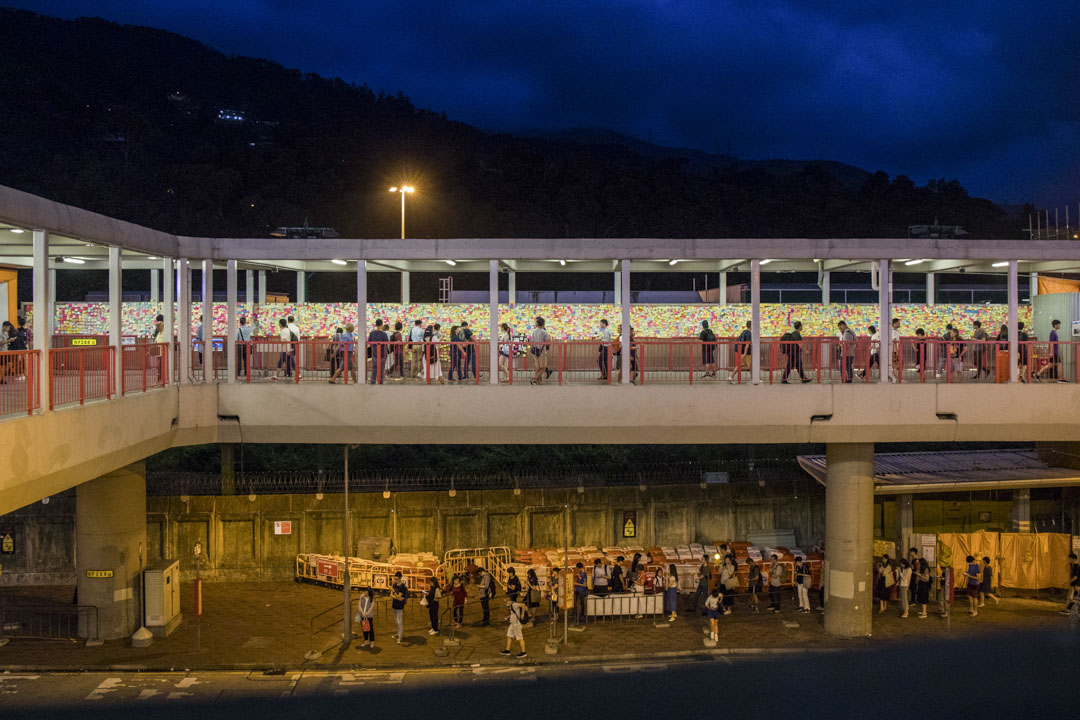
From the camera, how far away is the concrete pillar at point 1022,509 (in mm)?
22016

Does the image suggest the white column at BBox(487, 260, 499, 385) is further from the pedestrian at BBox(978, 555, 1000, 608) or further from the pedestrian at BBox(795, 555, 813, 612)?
the pedestrian at BBox(978, 555, 1000, 608)

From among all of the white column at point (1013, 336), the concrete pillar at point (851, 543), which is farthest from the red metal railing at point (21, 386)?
the white column at point (1013, 336)

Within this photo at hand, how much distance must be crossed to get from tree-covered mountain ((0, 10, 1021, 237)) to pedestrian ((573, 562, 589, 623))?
156 feet

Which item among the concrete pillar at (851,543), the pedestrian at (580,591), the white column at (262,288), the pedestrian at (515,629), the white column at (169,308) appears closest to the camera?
the pedestrian at (515,629)

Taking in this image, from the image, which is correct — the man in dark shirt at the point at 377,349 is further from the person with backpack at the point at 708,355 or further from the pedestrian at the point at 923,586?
the pedestrian at the point at 923,586

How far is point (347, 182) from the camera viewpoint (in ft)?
231

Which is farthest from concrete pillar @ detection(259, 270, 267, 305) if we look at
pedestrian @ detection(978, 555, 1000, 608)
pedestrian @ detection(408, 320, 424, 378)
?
pedestrian @ detection(978, 555, 1000, 608)

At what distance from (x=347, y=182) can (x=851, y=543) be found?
60066 mm

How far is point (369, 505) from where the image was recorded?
23.5 meters

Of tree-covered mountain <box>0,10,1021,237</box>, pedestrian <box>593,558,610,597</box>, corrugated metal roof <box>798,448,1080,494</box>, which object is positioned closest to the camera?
pedestrian <box>593,558,610,597</box>

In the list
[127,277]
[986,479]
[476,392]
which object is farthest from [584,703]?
[127,277]

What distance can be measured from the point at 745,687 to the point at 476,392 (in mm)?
7590

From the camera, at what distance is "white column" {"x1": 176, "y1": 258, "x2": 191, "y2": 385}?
17438 millimetres

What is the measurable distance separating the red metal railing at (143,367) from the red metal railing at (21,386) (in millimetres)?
A: 2526
